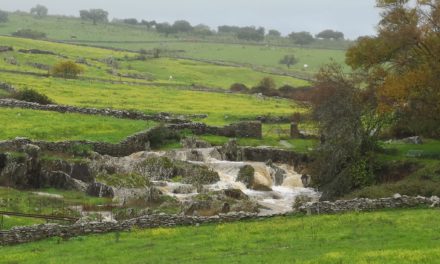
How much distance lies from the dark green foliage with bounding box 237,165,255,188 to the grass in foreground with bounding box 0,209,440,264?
16.9 metres

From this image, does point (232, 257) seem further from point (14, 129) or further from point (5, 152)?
point (14, 129)

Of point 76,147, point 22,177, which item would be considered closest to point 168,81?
point 76,147

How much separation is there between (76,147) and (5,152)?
6.57 metres

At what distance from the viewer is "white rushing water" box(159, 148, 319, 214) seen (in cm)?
4356

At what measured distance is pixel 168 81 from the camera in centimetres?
11269

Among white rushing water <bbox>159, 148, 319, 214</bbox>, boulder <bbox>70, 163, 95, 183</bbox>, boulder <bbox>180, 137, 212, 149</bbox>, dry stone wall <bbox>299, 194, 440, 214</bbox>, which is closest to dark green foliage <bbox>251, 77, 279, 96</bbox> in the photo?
boulder <bbox>180, 137, 212, 149</bbox>

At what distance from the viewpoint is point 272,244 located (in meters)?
25.3

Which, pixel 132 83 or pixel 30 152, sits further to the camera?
pixel 132 83

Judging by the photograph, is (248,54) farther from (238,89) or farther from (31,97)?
(31,97)

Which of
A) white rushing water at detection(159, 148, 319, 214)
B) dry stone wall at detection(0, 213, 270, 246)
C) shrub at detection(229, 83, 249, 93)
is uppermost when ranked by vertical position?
dry stone wall at detection(0, 213, 270, 246)

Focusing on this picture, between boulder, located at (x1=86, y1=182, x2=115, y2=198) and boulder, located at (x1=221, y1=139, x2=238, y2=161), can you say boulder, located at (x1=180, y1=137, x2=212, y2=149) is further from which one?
boulder, located at (x1=86, y1=182, x2=115, y2=198)

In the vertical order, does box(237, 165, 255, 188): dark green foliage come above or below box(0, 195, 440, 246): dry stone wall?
below

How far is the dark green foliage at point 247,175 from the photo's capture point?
156ft

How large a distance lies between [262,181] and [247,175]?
1.37 metres
